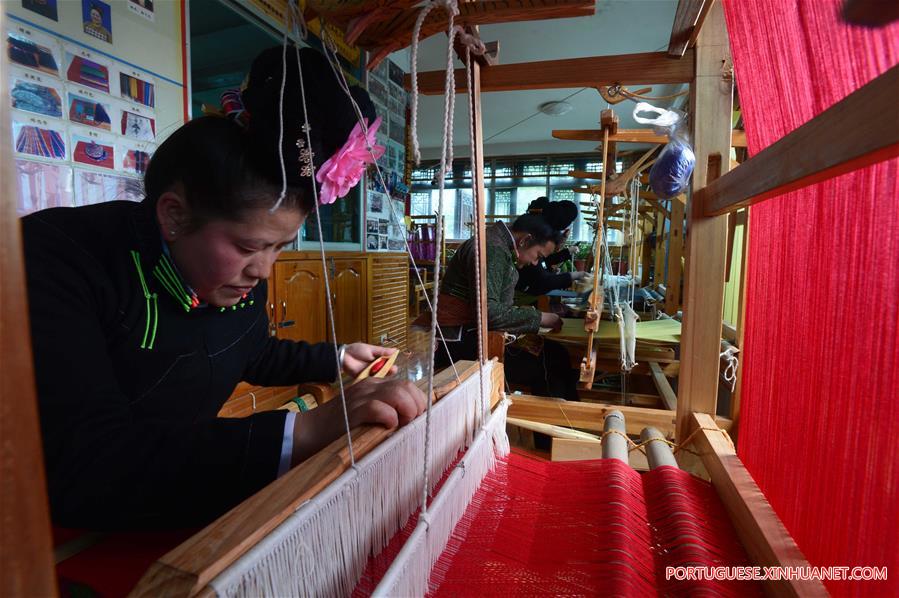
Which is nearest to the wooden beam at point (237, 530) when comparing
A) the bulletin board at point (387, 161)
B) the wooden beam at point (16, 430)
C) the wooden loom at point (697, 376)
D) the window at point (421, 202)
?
the wooden loom at point (697, 376)

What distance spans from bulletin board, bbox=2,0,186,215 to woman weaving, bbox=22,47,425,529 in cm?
61

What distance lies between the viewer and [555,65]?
1391 millimetres

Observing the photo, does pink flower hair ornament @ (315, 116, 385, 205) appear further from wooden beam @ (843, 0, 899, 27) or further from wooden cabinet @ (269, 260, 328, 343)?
wooden cabinet @ (269, 260, 328, 343)

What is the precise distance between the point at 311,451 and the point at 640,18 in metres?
5.35

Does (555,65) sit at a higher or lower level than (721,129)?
higher

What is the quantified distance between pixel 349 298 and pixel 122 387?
10.1 feet

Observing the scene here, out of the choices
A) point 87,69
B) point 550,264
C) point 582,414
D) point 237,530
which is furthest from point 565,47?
point 237,530

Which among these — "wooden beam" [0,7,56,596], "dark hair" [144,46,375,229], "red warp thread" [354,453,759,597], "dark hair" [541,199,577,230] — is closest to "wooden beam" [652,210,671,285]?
"dark hair" [541,199,577,230]

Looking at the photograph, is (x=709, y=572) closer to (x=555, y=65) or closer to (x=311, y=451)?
(x=311, y=451)

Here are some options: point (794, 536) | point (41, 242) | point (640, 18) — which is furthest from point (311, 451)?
point (640, 18)

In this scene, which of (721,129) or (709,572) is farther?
(721,129)

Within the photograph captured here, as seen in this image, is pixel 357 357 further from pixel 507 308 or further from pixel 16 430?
pixel 507 308

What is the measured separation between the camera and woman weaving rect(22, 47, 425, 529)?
0.61 metres

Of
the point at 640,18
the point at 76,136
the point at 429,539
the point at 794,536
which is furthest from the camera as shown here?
the point at 640,18
